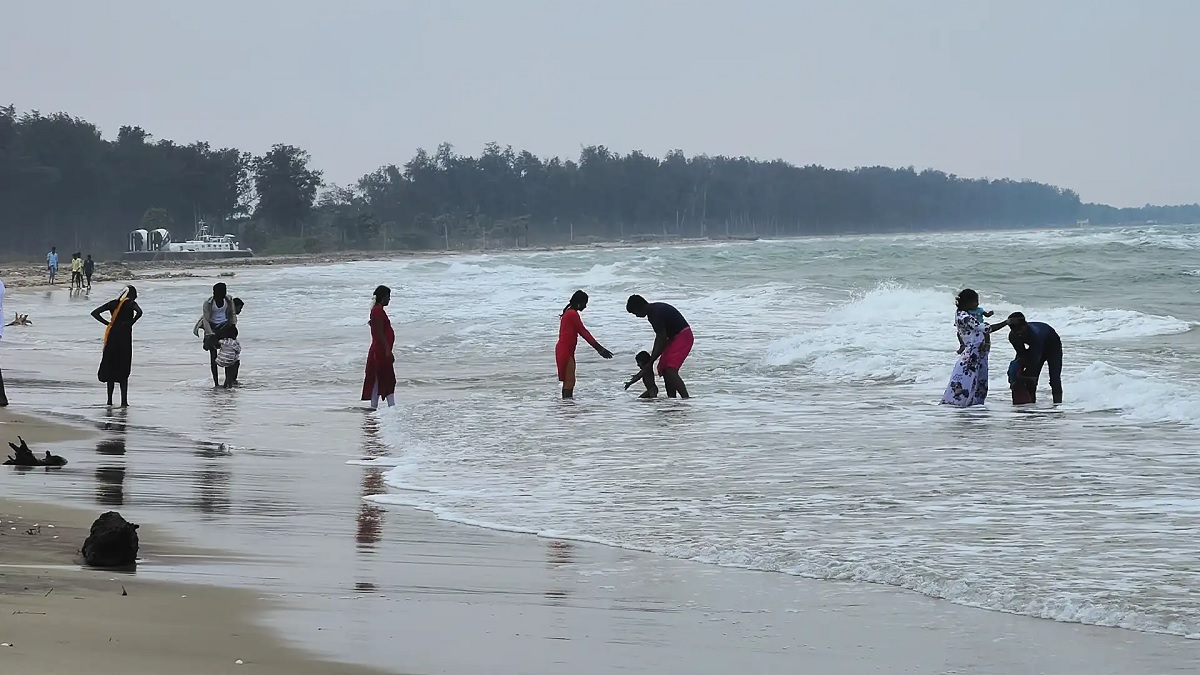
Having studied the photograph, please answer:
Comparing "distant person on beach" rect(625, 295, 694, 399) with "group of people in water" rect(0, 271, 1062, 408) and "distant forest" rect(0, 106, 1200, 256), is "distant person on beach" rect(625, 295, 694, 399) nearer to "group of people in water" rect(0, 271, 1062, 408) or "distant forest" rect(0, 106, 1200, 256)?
"group of people in water" rect(0, 271, 1062, 408)

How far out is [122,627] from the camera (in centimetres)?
463

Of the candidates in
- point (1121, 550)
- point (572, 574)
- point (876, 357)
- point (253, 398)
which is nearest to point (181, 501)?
point (572, 574)

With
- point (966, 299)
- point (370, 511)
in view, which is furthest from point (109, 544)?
point (966, 299)

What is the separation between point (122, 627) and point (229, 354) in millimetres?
12564

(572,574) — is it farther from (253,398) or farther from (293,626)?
(253,398)

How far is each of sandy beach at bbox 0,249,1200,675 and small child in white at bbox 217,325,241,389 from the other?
7714 millimetres

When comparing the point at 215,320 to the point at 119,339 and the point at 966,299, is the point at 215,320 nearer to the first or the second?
the point at 119,339

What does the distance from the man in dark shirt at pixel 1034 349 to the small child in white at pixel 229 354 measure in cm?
908

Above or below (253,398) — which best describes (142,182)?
above

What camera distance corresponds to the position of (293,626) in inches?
194

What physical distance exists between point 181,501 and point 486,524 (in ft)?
5.97

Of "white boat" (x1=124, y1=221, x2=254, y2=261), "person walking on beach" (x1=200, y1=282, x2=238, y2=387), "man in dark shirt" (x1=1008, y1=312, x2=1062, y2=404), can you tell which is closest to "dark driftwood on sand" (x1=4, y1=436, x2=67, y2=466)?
"person walking on beach" (x1=200, y1=282, x2=238, y2=387)

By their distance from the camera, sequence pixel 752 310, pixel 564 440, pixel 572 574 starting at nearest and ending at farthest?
pixel 572 574 < pixel 564 440 < pixel 752 310

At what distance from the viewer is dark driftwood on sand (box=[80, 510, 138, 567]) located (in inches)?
228
